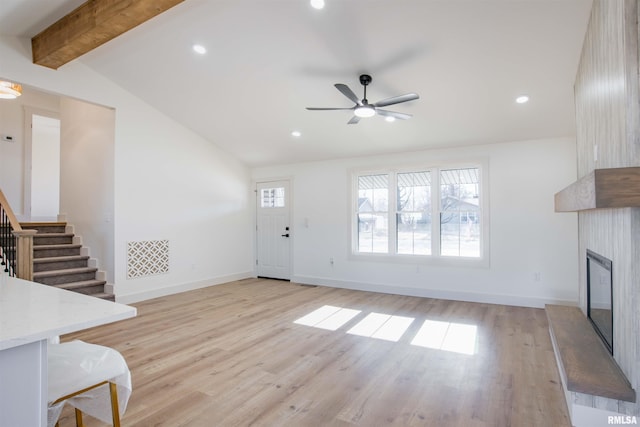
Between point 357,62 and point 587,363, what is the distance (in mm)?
3350

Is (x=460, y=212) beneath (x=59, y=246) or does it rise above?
above

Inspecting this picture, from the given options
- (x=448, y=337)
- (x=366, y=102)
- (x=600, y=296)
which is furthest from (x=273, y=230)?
(x=600, y=296)

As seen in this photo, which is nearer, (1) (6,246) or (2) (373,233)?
(1) (6,246)

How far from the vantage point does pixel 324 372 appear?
2.81m

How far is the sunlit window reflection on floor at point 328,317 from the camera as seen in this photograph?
159 inches

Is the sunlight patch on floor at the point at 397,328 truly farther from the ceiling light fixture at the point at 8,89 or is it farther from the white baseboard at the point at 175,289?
the ceiling light fixture at the point at 8,89

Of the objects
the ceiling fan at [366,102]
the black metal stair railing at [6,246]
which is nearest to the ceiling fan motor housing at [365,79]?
the ceiling fan at [366,102]

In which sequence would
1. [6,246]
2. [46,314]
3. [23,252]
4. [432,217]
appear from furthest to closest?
[432,217] < [6,246] < [23,252] < [46,314]

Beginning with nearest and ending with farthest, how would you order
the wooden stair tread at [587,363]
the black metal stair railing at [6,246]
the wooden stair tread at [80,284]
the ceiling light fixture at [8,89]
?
the wooden stair tread at [587,363] < the black metal stair railing at [6,246] < the ceiling light fixture at [8,89] < the wooden stair tread at [80,284]

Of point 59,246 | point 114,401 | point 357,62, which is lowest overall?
point 114,401

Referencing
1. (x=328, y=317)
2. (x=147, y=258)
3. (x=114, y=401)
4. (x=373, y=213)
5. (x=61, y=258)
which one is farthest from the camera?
(x=373, y=213)

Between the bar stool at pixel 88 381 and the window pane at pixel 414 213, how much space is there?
15.8ft

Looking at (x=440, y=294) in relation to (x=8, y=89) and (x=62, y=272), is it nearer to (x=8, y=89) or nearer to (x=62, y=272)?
(x=62, y=272)

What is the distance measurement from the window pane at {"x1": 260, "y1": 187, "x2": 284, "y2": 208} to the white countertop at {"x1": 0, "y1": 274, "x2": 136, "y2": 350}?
Answer: 5.46m
